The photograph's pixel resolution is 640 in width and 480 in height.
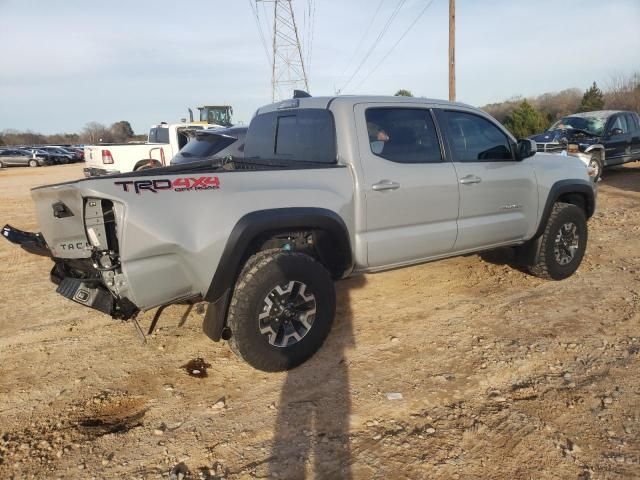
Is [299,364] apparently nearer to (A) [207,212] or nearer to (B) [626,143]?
(A) [207,212]

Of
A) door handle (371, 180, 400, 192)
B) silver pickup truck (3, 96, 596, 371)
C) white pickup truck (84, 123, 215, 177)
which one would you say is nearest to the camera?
silver pickup truck (3, 96, 596, 371)

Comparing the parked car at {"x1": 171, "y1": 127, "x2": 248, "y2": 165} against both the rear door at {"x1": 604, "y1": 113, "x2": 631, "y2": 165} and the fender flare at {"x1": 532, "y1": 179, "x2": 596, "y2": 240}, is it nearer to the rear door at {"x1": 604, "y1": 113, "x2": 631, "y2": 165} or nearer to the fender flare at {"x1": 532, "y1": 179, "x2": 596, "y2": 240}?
the fender flare at {"x1": 532, "y1": 179, "x2": 596, "y2": 240}

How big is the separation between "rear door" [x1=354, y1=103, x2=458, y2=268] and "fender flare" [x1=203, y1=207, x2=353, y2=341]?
1.33 feet

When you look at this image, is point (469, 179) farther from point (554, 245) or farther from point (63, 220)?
point (63, 220)

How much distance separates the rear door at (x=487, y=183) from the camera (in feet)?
13.8

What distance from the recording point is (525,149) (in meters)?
4.57

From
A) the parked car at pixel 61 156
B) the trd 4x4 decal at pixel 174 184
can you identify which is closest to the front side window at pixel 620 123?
the trd 4x4 decal at pixel 174 184

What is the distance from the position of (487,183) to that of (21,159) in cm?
4194

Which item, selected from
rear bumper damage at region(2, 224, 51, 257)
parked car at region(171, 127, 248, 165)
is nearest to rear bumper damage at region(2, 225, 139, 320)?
rear bumper damage at region(2, 224, 51, 257)

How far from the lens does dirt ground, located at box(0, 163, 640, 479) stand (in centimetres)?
246

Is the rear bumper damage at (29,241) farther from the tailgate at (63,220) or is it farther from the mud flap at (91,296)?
the mud flap at (91,296)

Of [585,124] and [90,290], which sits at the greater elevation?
[585,124]

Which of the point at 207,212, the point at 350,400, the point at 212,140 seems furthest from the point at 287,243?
the point at 212,140

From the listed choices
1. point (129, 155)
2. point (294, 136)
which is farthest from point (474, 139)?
point (129, 155)
